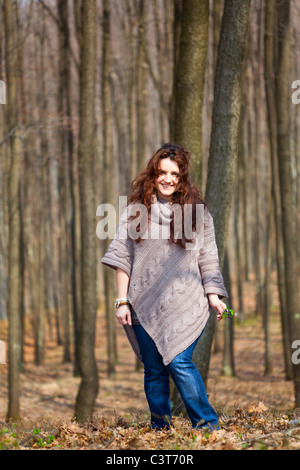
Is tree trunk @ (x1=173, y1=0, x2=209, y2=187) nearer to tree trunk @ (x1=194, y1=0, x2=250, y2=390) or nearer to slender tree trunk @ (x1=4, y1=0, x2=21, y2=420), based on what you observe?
tree trunk @ (x1=194, y1=0, x2=250, y2=390)

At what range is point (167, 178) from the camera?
4191 mm

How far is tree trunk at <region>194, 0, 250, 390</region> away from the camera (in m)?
6.56

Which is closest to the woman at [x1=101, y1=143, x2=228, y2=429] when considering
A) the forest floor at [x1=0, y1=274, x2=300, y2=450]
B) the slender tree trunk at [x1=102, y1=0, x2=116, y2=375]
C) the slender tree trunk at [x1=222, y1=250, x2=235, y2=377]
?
the forest floor at [x1=0, y1=274, x2=300, y2=450]

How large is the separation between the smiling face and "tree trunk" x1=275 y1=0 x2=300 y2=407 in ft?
21.3

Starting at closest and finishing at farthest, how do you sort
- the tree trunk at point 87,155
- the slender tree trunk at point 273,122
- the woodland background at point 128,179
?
1. the woodland background at point 128,179
2. the tree trunk at point 87,155
3. the slender tree trunk at point 273,122

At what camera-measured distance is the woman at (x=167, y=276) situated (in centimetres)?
409

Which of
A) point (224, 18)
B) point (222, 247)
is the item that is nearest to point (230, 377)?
point (222, 247)

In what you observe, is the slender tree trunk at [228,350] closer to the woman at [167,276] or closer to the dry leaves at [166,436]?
the dry leaves at [166,436]

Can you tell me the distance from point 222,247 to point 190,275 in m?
2.49

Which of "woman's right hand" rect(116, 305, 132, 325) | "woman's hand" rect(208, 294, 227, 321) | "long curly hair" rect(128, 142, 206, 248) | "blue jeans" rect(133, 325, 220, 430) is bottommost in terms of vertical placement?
"blue jeans" rect(133, 325, 220, 430)

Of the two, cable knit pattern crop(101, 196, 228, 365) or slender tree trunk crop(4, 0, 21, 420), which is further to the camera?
slender tree trunk crop(4, 0, 21, 420)

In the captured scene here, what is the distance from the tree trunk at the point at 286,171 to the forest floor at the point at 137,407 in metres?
1.49

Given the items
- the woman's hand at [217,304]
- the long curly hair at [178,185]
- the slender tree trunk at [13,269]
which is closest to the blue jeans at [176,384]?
the woman's hand at [217,304]
